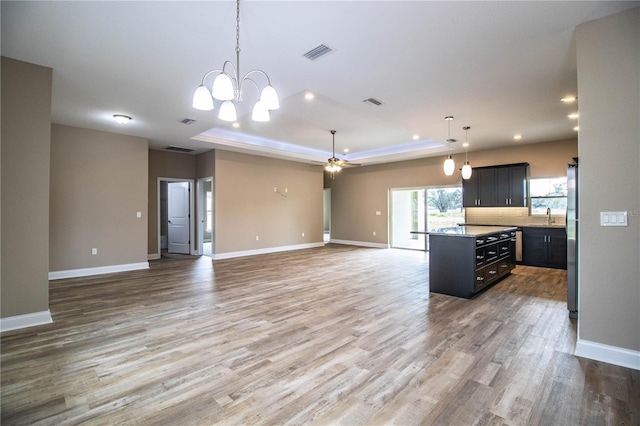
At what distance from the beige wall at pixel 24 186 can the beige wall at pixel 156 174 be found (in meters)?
4.50

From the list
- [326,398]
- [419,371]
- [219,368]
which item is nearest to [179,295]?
[219,368]

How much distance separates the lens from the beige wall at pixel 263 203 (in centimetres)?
767

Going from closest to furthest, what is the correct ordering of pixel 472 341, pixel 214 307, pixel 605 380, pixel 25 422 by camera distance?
pixel 25 422 → pixel 605 380 → pixel 472 341 → pixel 214 307

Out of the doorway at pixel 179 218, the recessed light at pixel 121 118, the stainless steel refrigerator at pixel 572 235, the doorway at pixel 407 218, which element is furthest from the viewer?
the doorway at pixel 407 218

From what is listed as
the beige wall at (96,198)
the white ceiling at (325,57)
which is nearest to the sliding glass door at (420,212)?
the white ceiling at (325,57)

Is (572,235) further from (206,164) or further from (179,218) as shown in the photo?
(179,218)

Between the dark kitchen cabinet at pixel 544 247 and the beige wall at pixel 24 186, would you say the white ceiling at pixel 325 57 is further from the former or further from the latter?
the dark kitchen cabinet at pixel 544 247

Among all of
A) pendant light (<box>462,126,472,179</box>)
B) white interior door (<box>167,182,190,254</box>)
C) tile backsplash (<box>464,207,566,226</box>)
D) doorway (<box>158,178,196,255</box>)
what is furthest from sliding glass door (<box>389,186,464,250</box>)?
white interior door (<box>167,182,190,254</box>)

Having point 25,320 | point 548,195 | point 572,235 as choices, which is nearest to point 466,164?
point 572,235

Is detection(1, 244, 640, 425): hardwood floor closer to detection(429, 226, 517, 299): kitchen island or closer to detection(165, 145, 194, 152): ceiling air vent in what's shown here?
detection(429, 226, 517, 299): kitchen island

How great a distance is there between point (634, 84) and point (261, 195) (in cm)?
749

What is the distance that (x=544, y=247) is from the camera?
633 cm

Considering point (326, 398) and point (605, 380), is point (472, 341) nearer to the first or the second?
point (605, 380)

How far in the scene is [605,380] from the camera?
7.12 ft
